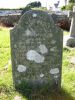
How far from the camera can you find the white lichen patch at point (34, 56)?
5387 millimetres

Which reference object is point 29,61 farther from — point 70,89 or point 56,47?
point 70,89

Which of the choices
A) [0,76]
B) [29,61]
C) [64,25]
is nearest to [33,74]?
[29,61]

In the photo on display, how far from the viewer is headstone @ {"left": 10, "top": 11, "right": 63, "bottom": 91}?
520 centimetres

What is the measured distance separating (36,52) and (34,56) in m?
0.09

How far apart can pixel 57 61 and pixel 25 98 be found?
98 centimetres

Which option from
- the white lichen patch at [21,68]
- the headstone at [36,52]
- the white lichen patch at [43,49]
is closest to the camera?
the headstone at [36,52]

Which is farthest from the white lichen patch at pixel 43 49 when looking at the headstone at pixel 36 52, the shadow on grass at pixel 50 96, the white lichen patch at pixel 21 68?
the shadow on grass at pixel 50 96

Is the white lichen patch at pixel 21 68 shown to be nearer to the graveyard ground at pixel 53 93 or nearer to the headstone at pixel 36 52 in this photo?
the headstone at pixel 36 52

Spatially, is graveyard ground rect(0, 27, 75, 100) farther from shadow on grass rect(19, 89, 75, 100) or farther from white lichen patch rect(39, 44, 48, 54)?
white lichen patch rect(39, 44, 48, 54)

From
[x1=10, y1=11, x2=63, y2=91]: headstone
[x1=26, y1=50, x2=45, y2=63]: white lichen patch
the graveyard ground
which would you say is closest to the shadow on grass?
the graveyard ground

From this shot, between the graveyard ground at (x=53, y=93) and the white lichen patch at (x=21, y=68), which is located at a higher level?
the white lichen patch at (x=21, y=68)

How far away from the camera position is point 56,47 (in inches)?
211

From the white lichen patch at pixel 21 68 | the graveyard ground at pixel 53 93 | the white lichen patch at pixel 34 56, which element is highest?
the white lichen patch at pixel 34 56

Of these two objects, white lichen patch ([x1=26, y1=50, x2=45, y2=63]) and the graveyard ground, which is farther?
white lichen patch ([x1=26, y1=50, x2=45, y2=63])
